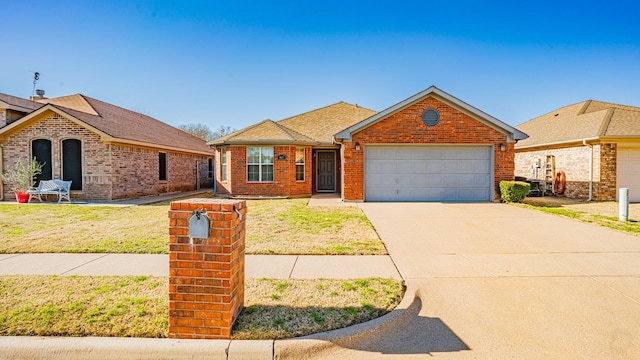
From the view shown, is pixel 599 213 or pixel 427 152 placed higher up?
pixel 427 152

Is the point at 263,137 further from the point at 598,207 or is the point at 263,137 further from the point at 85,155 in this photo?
the point at 598,207

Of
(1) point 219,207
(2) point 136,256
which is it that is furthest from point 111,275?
(1) point 219,207

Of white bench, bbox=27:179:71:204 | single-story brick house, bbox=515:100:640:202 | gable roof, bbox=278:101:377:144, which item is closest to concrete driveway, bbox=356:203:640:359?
single-story brick house, bbox=515:100:640:202

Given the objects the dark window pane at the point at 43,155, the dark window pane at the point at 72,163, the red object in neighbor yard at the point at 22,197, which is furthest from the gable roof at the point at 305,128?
the red object in neighbor yard at the point at 22,197

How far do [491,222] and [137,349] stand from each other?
901 centimetres

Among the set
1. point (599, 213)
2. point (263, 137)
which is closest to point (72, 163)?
point (263, 137)

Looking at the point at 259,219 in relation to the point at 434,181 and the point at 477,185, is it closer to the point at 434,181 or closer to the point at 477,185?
the point at 434,181

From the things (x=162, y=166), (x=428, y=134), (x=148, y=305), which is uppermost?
(x=428, y=134)

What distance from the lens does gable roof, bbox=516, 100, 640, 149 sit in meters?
13.6

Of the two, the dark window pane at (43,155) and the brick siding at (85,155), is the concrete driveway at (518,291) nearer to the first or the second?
the brick siding at (85,155)

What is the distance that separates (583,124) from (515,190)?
661 cm

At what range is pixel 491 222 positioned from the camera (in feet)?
30.2

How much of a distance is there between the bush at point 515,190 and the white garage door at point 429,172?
765mm

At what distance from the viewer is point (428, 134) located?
13.5 meters
